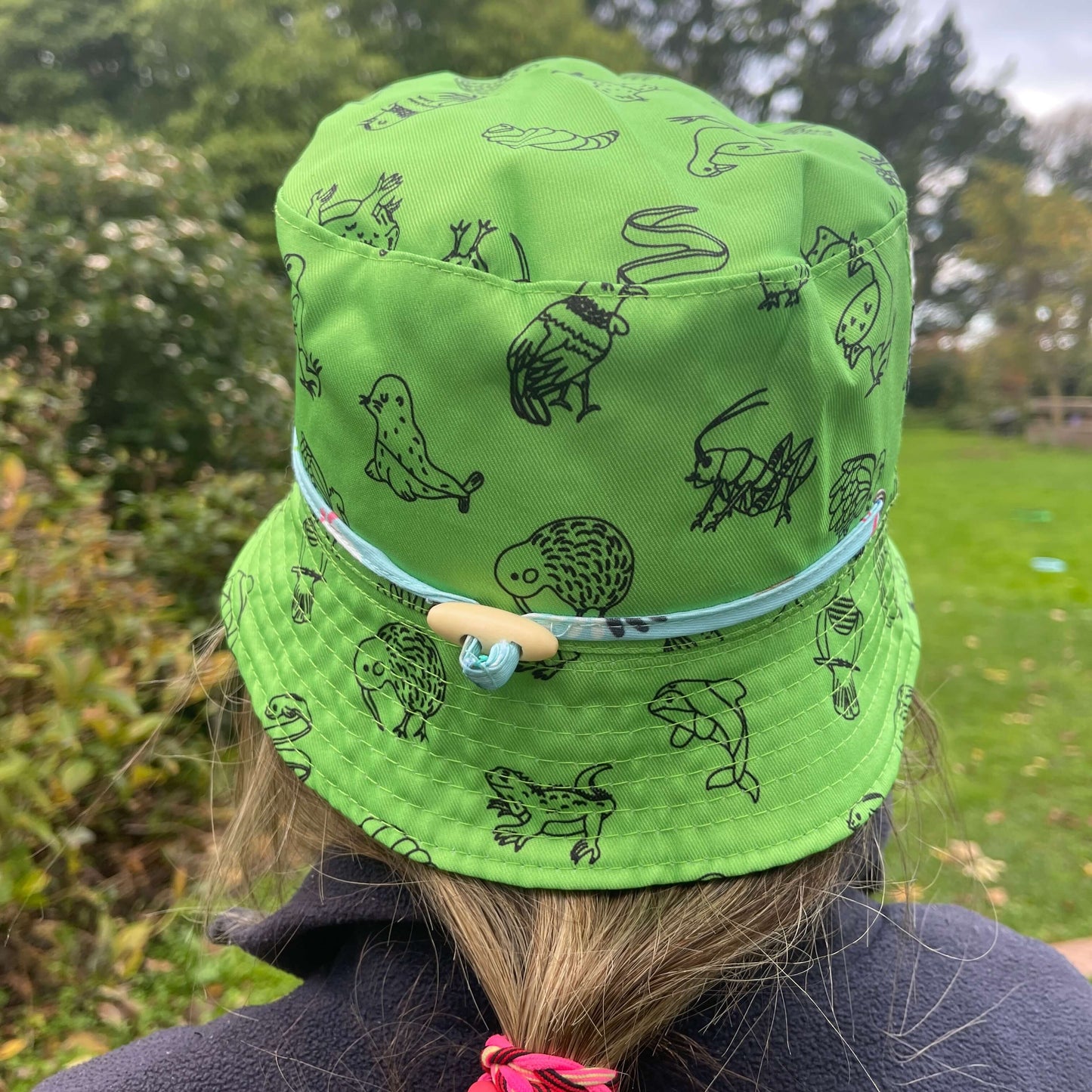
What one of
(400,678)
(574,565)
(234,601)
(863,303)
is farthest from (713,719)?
(234,601)

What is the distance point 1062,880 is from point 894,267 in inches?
156

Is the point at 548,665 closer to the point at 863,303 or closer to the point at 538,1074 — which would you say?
the point at 538,1074

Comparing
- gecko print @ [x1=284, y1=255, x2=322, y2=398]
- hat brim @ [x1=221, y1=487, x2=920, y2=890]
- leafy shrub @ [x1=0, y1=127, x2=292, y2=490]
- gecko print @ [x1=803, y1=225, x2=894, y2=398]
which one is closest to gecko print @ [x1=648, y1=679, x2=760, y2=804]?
hat brim @ [x1=221, y1=487, x2=920, y2=890]

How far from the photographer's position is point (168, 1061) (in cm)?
92

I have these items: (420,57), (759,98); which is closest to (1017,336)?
(420,57)

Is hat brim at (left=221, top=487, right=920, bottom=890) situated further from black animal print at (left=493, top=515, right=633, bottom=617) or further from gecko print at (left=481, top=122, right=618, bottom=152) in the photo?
gecko print at (left=481, top=122, right=618, bottom=152)

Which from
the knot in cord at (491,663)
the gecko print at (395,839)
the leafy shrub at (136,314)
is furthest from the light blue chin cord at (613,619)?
the leafy shrub at (136,314)

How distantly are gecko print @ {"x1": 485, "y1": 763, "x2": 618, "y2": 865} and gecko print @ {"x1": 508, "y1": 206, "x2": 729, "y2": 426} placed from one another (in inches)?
15.3

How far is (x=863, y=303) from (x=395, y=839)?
29.6 inches

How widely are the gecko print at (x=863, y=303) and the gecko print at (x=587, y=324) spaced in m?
0.14

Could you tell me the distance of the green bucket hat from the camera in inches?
28.5

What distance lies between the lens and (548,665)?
2.69 ft

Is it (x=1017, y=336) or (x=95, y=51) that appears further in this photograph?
(x=95, y=51)

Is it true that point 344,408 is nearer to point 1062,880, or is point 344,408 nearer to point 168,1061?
point 168,1061
